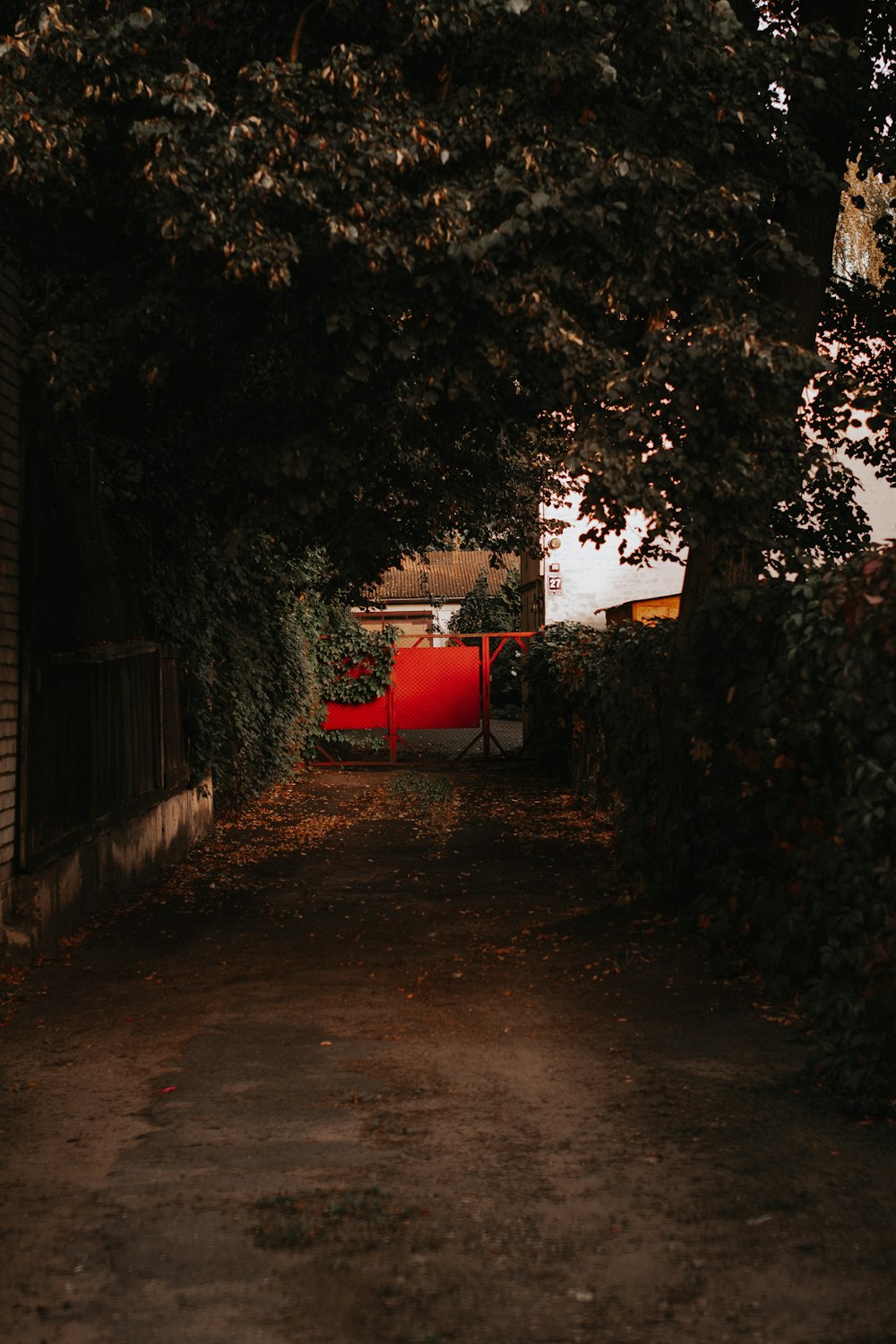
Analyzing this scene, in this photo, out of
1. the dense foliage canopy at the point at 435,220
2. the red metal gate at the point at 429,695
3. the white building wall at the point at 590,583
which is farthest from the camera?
the white building wall at the point at 590,583

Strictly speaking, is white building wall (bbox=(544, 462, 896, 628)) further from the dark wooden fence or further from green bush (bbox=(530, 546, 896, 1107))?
green bush (bbox=(530, 546, 896, 1107))

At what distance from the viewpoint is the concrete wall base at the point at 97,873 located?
26.8 ft

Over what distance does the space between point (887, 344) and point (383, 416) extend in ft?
19.6

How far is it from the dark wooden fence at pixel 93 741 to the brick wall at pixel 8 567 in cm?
16

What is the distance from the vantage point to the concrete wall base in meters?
8.18

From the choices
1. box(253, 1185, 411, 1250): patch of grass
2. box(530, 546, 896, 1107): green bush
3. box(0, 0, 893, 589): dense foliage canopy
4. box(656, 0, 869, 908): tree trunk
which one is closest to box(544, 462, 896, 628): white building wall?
box(530, 546, 896, 1107): green bush

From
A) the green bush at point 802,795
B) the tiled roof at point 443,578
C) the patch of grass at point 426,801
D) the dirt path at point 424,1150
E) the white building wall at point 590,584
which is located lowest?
the dirt path at point 424,1150

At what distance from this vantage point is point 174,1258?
3973 millimetres

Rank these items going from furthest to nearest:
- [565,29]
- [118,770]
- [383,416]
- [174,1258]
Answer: [118,770]
[383,416]
[565,29]
[174,1258]

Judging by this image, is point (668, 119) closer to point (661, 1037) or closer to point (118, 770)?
point (661, 1037)

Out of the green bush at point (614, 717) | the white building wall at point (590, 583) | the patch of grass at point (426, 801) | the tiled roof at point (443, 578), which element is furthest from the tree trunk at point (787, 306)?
the tiled roof at point (443, 578)

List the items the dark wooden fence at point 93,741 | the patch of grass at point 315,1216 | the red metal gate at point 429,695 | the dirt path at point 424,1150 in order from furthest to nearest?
the red metal gate at point 429,695 < the dark wooden fence at point 93,741 < the patch of grass at point 315,1216 < the dirt path at point 424,1150

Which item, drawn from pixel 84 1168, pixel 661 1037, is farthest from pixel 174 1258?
pixel 661 1037

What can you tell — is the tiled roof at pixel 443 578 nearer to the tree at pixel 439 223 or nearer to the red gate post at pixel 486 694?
the red gate post at pixel 486 694
